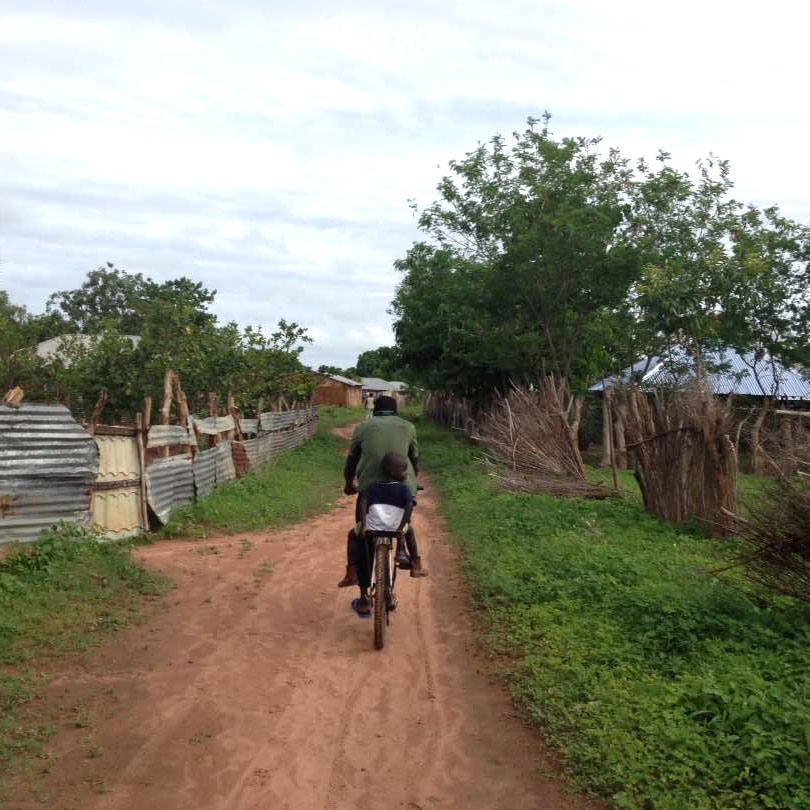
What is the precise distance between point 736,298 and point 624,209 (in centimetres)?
408

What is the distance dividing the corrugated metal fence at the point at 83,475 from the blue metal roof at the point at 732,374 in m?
12.7

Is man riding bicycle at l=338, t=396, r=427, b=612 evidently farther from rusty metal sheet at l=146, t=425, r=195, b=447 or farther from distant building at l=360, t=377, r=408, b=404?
distant building at l=360, t=377, r=408, b=404

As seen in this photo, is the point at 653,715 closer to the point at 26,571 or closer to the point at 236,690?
the point at 236,690

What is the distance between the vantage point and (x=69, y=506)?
8102 millimetres

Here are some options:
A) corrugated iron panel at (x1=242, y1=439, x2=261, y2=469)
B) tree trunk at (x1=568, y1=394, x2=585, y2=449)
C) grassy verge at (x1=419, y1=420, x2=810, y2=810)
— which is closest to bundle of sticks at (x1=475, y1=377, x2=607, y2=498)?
tree trunk at (x1=568, y1=394, x2=585, y2=449)

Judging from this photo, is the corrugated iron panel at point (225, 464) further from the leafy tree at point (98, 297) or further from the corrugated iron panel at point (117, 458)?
the leafy tree at point (98, 297)

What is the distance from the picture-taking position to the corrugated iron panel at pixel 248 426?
1728 cm

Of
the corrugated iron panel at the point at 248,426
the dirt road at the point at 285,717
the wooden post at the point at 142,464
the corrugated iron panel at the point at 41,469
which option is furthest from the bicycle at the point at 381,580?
the corrugated iron panel at the point at 248,426

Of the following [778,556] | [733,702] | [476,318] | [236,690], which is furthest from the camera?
[476,318]

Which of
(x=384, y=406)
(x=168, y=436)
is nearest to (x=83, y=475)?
(x=168, y=436)

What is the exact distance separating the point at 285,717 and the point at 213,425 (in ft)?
33.1

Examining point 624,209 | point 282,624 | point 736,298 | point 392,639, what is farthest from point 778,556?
point 736,298

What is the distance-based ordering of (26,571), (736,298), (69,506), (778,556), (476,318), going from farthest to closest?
(476,318) < (736,298) < (69,506) < (26,571) < (778,556)

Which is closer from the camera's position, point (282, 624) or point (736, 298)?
point (282, 624)
